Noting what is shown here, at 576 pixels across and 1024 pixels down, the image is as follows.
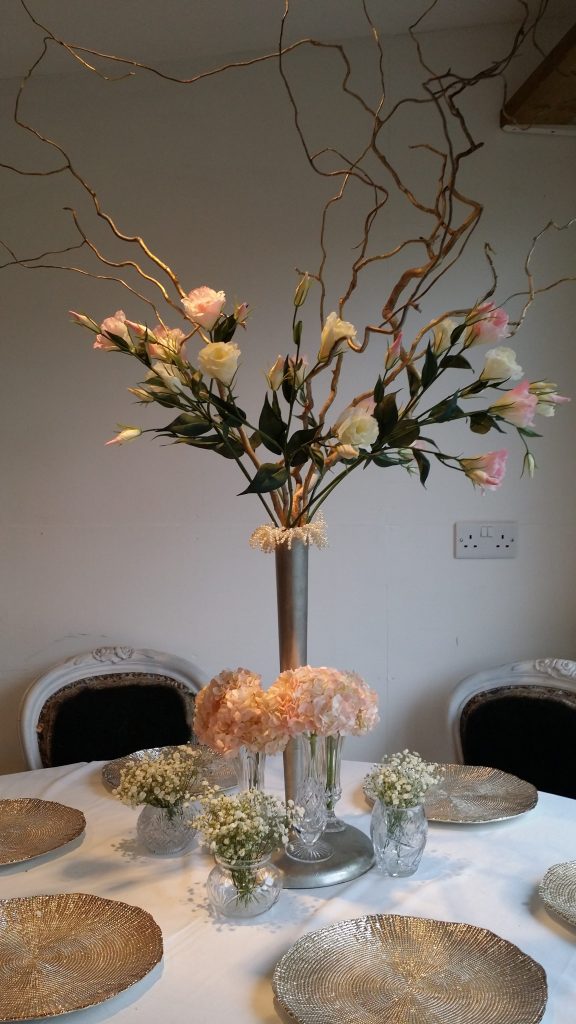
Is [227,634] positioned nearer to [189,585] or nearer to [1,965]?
[189,585]

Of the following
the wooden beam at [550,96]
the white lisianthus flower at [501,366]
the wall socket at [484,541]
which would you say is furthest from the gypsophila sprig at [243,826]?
the wooden beam at [550,96]

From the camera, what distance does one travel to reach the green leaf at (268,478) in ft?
4.50

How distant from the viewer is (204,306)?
138 centimetres

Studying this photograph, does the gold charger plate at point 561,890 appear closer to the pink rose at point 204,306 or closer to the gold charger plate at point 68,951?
the gold charger plate at point 68,951

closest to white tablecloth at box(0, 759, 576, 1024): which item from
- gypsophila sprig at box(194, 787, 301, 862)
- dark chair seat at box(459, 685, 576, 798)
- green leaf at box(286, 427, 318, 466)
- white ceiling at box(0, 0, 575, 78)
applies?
gypsophila sprig at box(194, 787, 301, 862)

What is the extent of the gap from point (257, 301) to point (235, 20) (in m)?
0.73

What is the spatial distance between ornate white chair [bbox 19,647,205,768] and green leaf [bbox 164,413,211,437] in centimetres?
108

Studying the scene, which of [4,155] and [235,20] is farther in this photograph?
[4,155]

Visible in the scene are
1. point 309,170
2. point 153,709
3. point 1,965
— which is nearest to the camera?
point 1,965

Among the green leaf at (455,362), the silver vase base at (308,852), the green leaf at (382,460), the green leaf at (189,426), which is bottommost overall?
the silver vase base at (308,852)

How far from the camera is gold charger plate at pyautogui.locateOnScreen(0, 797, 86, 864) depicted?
4.88 ft

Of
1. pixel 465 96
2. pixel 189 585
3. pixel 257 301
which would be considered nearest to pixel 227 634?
pixel 189 585

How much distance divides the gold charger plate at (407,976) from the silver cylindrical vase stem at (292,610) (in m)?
0.32

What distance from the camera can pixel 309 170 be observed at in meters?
2.52
